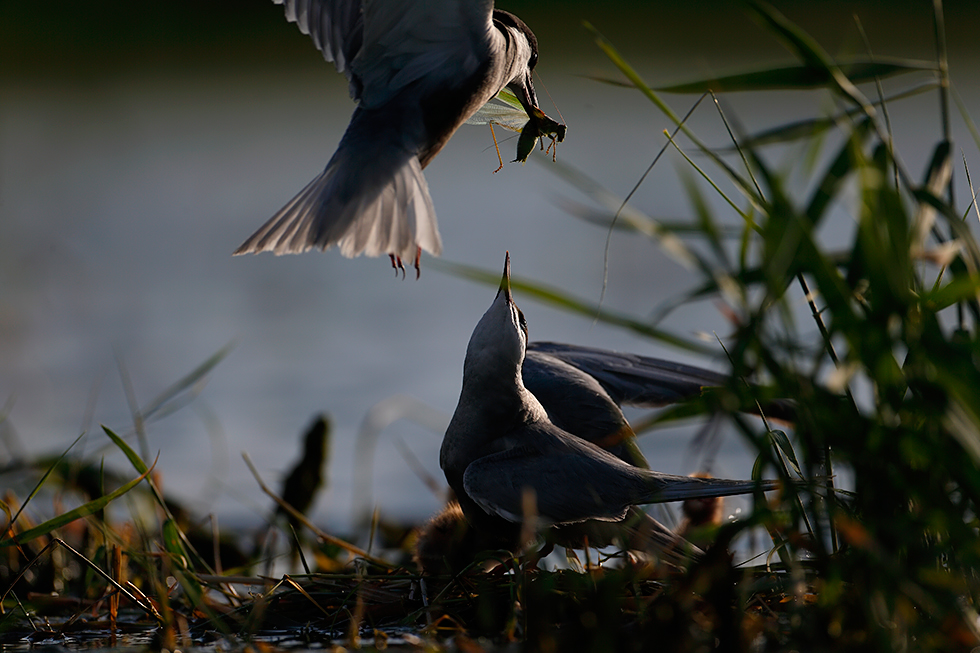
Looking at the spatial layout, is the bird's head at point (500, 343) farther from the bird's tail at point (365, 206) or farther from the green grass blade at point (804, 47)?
the green grass blade at point (804, 47)

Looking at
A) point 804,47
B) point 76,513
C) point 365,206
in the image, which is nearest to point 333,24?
point 365,206

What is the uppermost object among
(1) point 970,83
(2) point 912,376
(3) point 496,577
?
(1) point 970,83

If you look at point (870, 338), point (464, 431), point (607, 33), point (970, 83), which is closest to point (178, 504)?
point (464, 431)

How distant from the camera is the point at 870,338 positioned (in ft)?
6.57

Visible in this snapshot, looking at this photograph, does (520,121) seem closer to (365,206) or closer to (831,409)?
(365,206)

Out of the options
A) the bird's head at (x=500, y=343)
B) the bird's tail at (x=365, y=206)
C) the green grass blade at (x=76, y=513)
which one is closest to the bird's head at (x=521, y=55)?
the bird's tail at (x=365, y=206)

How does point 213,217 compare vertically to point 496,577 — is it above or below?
above

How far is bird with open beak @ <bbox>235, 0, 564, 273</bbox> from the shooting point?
326 centimetres

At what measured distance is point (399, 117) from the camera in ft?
11.6

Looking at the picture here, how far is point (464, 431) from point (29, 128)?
40.4 ft

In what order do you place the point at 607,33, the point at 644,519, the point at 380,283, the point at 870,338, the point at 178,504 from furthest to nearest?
the point at 607,33 < the point at 380,283 < the point at 178,504 < the point at 644,519 < the point at 870,338

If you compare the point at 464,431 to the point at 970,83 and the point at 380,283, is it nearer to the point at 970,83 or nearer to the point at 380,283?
the point at 380,283

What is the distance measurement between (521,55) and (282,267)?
6.75 meters

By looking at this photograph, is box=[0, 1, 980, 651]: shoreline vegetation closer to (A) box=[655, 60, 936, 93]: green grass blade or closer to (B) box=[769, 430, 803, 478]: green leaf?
(A) box=[655, 60, 936, 93]: green grass blade
